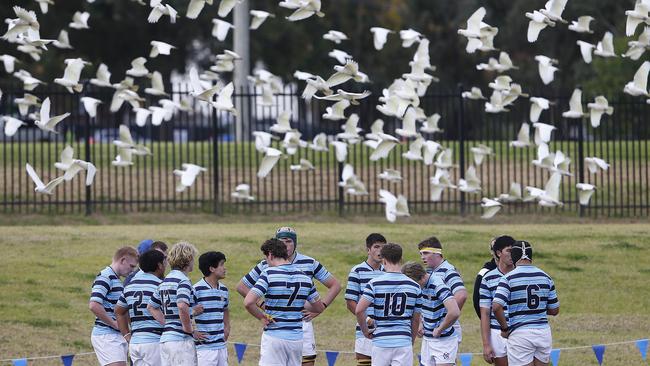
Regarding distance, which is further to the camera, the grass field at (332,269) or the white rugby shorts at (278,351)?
the grass field at (332,269)

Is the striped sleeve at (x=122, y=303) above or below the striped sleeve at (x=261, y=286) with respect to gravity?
below

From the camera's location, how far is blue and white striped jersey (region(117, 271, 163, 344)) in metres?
10.6

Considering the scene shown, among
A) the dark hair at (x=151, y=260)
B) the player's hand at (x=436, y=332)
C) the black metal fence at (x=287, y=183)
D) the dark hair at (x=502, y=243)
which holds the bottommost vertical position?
the player's hand at (x=436, y=332)

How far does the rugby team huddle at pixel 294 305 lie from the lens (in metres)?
10.5

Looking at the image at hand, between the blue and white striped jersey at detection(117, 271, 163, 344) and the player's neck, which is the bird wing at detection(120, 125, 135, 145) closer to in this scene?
the blue and white striped jersey at detection(117, 271, 163, 344)

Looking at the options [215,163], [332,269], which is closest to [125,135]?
[332,269]

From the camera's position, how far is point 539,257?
1884 cm

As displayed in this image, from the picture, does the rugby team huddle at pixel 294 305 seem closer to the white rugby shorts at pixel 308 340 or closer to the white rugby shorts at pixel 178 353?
the white rugby shorts at pixel 178 353

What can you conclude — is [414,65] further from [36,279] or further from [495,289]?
[495,289]

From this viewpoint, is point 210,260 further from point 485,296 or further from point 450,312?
point 485,296

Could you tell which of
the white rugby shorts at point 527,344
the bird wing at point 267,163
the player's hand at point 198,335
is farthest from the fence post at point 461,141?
the player's hand at point 198,335

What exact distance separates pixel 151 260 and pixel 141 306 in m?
0.39

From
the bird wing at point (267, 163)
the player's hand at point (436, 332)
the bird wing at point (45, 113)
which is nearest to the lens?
the player's hand at point (436, 332)

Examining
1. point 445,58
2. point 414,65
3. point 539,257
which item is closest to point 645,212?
point 539,257
